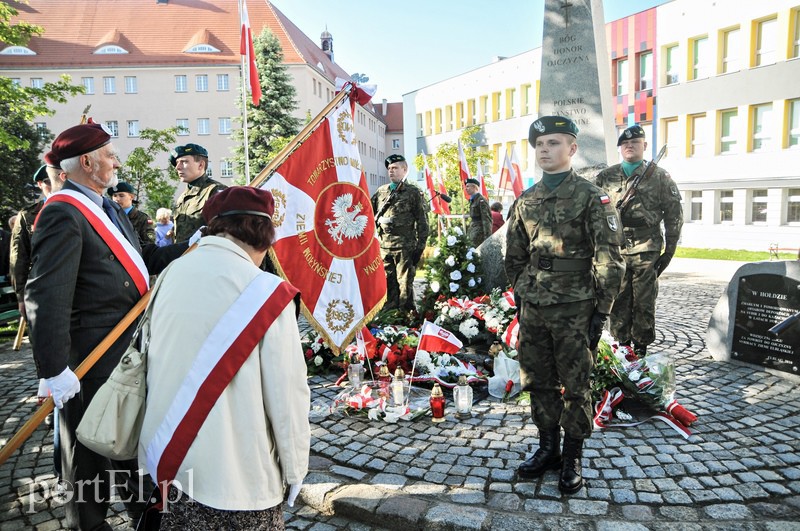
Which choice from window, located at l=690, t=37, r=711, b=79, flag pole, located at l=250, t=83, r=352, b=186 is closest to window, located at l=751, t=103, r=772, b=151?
window, located at l=690, t=37, r=711, b=79

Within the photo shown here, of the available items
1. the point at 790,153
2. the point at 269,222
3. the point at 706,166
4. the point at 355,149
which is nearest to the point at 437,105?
the point at 706,166

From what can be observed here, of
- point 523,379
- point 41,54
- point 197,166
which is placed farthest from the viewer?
point 41,54

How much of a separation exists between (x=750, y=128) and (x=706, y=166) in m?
2.34

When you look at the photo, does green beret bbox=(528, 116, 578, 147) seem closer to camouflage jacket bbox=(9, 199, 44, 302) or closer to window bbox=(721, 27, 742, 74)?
camouflage jacket bbox=(9, 199, 44, 302)

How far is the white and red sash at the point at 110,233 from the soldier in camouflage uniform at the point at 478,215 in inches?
374

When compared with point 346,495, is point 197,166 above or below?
above

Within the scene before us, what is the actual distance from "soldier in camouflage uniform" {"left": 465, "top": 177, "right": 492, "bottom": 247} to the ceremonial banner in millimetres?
7138

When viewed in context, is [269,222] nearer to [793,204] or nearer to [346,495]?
[346,495]

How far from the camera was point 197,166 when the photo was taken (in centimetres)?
496

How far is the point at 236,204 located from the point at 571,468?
2549 millimetres

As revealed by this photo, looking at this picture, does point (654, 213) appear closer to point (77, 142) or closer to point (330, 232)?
point (330, 232)

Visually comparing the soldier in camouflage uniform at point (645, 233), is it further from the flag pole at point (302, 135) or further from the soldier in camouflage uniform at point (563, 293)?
the flag pole at point (302, 135)

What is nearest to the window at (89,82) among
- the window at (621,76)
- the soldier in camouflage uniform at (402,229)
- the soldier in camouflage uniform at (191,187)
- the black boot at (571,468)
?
the window at (621,76)

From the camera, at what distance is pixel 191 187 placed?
5172 mm
